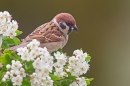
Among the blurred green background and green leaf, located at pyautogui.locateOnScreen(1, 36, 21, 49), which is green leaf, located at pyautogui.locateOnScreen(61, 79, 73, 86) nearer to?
green leaf, located at pyautogui.locateOnScreen(1, 36, 21, 49)

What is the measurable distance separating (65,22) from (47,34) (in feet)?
0.44

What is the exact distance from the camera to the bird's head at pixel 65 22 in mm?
2703

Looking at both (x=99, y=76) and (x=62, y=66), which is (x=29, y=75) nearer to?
(x=62, y=66)

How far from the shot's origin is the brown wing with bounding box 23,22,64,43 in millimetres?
2637

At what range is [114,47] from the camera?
6.63 m

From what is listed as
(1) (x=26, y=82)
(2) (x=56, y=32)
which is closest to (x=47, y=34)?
(2) (x=56, y=32)

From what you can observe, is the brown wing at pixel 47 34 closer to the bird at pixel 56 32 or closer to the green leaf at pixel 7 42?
the bird at pixel 56 32

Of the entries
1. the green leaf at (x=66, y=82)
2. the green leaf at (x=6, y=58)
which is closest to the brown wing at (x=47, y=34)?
the green leaf at (x=66, y=82)

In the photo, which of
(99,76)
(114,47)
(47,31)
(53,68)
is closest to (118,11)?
(114,47)

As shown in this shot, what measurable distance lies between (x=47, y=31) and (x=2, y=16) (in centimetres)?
78

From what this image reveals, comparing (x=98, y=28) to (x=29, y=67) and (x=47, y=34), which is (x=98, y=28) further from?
(x=29, y=67)

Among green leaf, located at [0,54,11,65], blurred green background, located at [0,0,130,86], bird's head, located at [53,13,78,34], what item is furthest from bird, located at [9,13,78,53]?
blurred green background, located at [0,0,130,86]

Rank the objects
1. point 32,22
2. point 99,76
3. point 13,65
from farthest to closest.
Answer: point 99,76, point 32,22, point 13,65

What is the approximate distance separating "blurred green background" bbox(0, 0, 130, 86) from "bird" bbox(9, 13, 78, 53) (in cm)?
315
